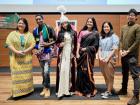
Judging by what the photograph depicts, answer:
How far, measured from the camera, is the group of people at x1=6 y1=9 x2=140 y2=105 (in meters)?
4.90

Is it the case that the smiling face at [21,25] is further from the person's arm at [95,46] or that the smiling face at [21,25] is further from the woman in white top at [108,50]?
the woman in white top at [108,50]

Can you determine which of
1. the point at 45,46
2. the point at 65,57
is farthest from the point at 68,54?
the point at 45,46

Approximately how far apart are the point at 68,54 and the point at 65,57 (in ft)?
0.23

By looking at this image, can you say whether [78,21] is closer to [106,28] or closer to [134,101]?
[106,28]

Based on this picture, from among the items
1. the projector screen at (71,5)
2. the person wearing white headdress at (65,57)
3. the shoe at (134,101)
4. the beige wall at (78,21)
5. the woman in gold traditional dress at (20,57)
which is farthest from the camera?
the beige wall at (78,21)

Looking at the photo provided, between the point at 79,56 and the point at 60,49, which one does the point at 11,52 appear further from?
the point at 79,56

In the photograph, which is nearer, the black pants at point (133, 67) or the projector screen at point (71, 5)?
the black pants at point (133, 67)

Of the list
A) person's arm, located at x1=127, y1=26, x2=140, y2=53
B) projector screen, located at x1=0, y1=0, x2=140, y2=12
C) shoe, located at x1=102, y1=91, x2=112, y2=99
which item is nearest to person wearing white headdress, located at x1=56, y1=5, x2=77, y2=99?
shoe, located at x1=102, y1=91, x2=112, y2=99

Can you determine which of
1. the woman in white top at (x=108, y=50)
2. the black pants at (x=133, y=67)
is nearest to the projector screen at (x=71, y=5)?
the woman in white top at (x=108, y=50)

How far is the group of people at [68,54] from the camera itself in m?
4.90

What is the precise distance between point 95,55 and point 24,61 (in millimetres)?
1198

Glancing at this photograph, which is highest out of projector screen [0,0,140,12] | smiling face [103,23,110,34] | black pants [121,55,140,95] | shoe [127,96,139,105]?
projector screen [0,0,140,12]

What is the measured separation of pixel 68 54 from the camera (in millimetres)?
5016

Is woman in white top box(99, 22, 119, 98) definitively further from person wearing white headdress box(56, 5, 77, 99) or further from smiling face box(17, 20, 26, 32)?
smiling face box(17, 20, 26, 32)
